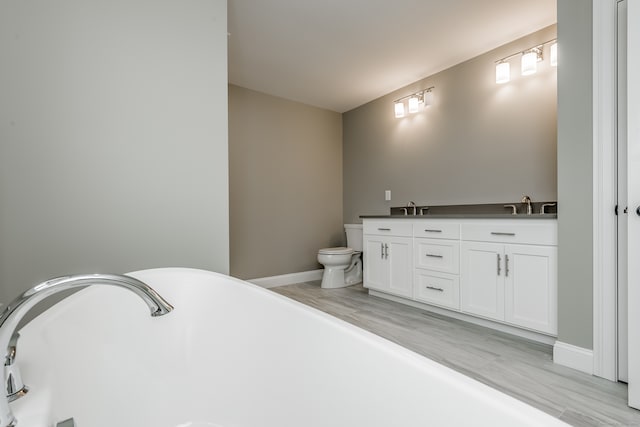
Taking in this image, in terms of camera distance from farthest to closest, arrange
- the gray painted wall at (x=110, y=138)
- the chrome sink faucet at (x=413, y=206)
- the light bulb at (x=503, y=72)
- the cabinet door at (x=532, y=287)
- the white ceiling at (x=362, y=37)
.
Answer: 1. the chrome sink faucet at (x=413, y=206)
2. the light bulb at (x=503, y=72)
3. the white ceiling at (x=362, y=37)
4. the cabinet door at (x=532, y=287)
5. the gray painted wall at (x=110, y=138)

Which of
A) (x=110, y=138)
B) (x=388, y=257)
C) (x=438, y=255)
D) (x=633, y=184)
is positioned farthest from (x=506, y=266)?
(x=110, y=138)

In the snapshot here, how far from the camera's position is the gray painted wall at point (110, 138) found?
126 cm

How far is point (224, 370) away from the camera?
3.68 ft

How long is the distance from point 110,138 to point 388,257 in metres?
2.33

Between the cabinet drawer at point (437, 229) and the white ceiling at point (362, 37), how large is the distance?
1.55 meters

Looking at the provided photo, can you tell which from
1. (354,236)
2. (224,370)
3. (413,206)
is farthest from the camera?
(354,236)

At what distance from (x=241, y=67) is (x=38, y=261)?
7.80 ft

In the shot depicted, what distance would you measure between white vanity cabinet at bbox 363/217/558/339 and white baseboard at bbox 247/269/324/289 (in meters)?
1.04

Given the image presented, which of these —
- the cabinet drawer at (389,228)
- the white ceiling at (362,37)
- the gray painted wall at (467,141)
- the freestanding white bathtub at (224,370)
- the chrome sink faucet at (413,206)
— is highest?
the white ceiling at (362,37)

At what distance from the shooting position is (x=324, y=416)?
781 millimetres

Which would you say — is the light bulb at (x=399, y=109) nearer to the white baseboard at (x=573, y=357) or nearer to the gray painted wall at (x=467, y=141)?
the gray painted wall at (x=467, y=141)

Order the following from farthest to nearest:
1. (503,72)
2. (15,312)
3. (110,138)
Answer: (503,72), (110,138), (15,312)

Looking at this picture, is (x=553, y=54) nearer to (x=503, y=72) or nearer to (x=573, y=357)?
(x=503, y=72)

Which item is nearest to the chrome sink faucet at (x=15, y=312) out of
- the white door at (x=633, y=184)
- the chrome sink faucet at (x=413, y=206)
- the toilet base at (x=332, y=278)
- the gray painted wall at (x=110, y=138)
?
the gray painted wall at (x=110, y=138)
